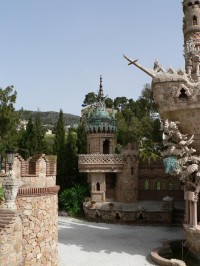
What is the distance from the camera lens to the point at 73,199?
28141 mm

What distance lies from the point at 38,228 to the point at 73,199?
52.3ft

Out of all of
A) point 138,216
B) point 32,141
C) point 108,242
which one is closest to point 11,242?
point 108,242

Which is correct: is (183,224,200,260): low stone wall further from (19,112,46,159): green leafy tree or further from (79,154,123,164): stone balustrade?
(19,112,46,159): green leafy tree

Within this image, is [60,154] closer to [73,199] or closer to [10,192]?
[73,199]

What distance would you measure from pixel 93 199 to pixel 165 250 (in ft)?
37.9

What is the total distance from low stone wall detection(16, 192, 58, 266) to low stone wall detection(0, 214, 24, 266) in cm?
95

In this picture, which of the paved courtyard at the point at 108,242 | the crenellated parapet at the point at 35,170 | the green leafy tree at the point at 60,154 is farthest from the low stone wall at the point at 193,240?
the green leafy tree at the point at 60,154

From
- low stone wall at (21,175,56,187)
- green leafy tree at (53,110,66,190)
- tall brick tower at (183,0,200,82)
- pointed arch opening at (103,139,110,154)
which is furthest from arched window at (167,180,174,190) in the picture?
low stone wall at (21,175,56,187)

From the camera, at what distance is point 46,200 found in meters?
12.8

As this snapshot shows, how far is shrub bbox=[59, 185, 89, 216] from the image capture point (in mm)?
27641

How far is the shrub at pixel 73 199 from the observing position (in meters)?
27.6

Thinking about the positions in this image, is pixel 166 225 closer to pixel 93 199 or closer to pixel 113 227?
pixel 113 227

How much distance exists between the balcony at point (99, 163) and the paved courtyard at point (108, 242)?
4.34 metres

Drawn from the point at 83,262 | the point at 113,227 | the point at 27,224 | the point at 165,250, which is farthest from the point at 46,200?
the point at 113,227
